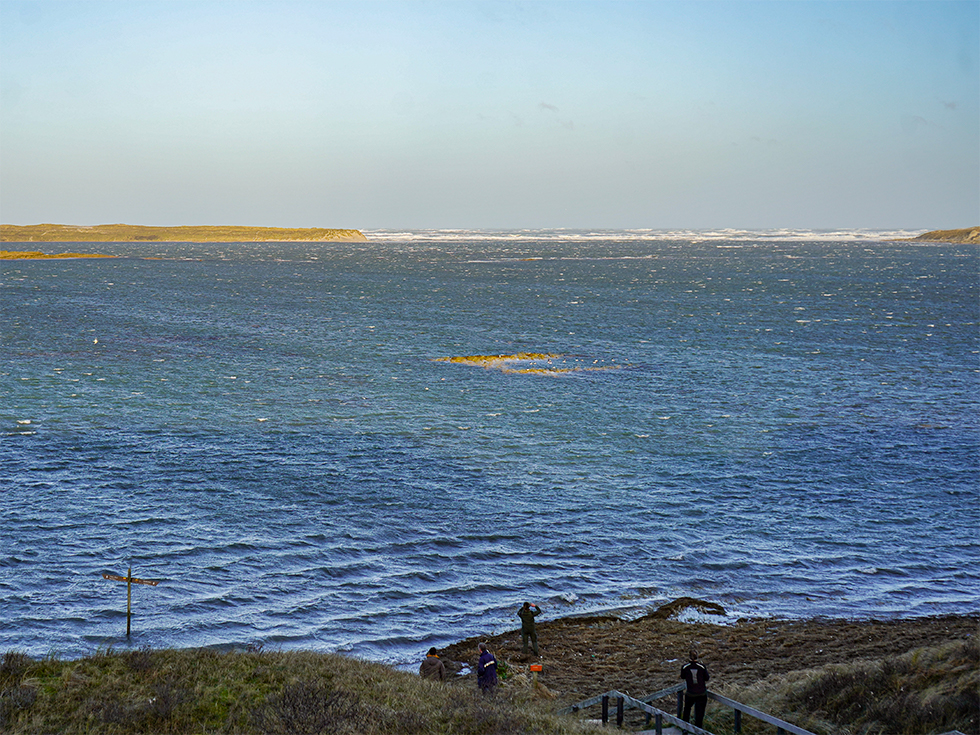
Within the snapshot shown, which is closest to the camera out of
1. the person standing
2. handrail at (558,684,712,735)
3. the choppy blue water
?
handrail at (558,684,712,735)

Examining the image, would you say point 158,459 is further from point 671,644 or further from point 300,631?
point 671,644

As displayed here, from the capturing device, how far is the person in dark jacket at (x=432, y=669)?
19766mm

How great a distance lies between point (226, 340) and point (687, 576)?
58304mm

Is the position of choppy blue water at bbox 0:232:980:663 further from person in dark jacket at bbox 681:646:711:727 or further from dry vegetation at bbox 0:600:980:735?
person in dark jacket at bbox 681:646:711:727

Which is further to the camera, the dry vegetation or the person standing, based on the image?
the person standing

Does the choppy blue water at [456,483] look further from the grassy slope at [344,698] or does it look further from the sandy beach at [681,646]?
the grassy slope at [344,698]

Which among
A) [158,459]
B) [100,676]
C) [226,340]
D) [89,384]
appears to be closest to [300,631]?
[100,676]

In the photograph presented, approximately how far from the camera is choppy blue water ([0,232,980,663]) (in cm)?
2561

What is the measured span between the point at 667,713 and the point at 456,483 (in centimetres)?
1979

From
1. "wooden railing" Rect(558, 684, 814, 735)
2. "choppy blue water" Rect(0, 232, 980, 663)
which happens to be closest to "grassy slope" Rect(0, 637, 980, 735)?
"wooden railing" Rect(558, 684, 814, 735)

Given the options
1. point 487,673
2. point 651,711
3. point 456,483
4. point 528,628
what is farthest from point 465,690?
point 456,483

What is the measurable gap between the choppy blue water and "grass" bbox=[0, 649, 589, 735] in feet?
17.8

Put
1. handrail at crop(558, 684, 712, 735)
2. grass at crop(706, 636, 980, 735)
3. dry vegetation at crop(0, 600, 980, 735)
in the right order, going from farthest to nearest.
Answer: grass at crop(706, 636, 980, 735), handrail at crop(558, 684, 712, 735), dry vegetation at crop(0, 600, 980, 735)

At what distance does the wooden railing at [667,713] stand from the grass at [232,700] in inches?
43.3
